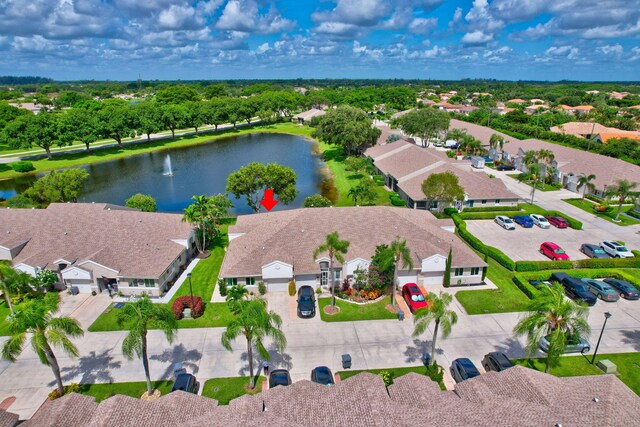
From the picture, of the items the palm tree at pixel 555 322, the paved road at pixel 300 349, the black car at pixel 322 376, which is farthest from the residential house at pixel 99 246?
the palm tree at pixel 555 322

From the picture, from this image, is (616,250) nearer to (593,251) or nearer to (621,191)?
(593,251)

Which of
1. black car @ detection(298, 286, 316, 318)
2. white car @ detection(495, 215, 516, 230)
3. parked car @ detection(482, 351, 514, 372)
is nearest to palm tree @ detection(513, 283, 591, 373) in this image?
parked car @ detection(482, 351, 514, 372)

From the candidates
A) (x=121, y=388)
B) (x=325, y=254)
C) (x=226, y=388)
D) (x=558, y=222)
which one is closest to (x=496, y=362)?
(x=325, y=254)

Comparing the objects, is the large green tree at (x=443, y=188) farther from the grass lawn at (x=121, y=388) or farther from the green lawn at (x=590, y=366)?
the grass lawn at (x=121, y=388)

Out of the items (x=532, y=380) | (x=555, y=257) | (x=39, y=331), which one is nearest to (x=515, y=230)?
(x=555, y=257)

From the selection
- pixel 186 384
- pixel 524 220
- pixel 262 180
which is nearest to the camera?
pixel 186 384

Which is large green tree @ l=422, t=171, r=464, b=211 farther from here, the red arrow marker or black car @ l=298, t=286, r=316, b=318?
black car @ l=298, t=286, r=316, b=318
